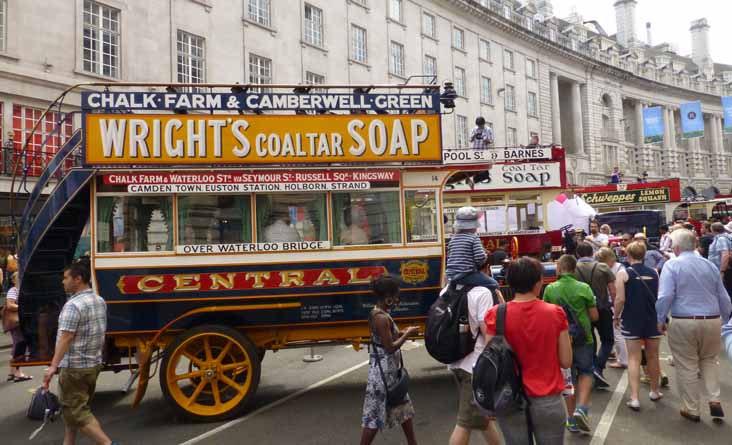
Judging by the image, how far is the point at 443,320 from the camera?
4.08m

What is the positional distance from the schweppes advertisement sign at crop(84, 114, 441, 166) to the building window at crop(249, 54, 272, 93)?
19.3m

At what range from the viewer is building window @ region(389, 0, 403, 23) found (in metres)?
32.6

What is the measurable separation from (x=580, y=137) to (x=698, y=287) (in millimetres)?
47449

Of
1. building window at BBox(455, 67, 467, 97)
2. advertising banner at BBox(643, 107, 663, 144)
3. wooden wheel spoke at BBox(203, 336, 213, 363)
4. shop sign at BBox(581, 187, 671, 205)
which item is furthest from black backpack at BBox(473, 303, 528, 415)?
building window at BBox(455, 67, 467, 97)

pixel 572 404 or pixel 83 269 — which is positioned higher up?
pixel 83 269

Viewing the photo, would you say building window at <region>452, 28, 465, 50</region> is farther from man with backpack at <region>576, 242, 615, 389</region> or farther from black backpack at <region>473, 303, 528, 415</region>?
black backpack at <region>473, 303, 528, 415</region>

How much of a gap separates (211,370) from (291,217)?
1.89 metres

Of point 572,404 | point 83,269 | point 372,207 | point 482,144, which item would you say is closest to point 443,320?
point 572,404

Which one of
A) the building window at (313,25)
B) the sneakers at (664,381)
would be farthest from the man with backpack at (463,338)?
the building window at (313,25)

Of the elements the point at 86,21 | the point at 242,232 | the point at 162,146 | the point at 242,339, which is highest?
the point at 86,21

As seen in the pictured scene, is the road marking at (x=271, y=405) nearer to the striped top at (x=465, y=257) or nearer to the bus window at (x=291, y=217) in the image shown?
the bus window at (x=291, y=217)

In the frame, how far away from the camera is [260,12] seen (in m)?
25.7

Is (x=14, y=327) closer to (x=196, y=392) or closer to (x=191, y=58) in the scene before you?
(x=196, y=392)

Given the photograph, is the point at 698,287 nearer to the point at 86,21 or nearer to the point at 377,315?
the point at 377,315
